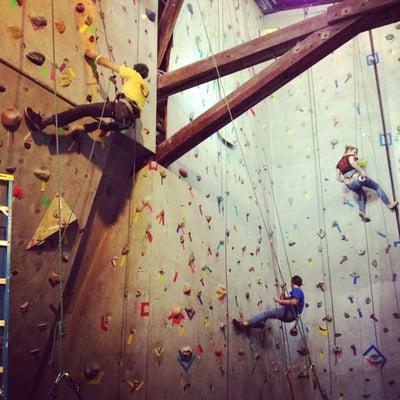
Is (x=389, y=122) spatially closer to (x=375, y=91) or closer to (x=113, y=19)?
(x=375, y=91)

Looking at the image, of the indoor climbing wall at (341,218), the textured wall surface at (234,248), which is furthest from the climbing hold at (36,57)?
the indoor climbing wall at (341,218)

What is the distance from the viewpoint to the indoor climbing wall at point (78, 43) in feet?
7.96

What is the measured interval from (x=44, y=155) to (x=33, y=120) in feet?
0.64

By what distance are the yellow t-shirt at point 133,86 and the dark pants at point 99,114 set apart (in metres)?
0.09

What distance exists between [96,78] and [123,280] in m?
1.33

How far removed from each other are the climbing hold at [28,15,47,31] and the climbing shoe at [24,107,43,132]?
0.47 meters

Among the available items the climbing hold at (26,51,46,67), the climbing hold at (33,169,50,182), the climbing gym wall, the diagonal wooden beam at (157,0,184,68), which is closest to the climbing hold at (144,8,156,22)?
the diagonal wooden beam at (157,0,184,68)

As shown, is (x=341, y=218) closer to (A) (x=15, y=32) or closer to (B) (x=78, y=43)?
(B) (x=78, y=43)

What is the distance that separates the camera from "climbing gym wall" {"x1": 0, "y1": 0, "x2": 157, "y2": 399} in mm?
2393

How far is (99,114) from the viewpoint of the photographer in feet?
8.51

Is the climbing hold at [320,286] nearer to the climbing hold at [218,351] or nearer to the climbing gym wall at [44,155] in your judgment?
the climbing hold at [218,351]

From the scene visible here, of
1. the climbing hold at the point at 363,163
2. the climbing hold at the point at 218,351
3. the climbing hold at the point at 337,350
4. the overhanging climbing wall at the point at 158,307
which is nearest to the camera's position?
the overhanging climbing wall at the point at 158,307

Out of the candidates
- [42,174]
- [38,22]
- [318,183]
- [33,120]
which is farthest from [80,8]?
[318,183]

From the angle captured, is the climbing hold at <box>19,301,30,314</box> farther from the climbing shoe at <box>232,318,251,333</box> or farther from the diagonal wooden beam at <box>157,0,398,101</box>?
the climbing shoe at <box>232,318,251,333</box>
